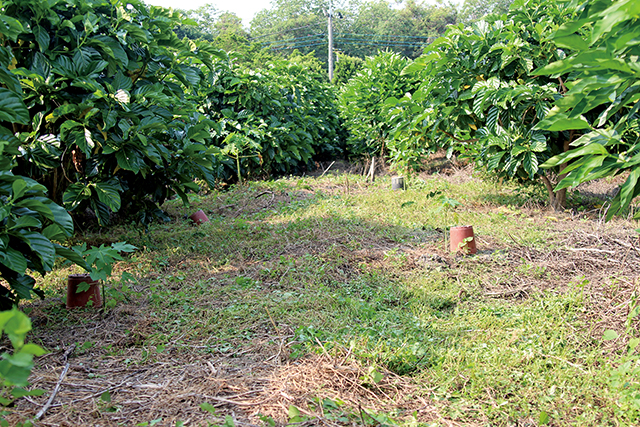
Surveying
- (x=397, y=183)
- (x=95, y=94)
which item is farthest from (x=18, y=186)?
(x=397, y=183)

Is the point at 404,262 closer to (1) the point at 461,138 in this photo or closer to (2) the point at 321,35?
(1) the point at 461,138

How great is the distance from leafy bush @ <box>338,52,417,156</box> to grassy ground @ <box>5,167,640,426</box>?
4.66 meters

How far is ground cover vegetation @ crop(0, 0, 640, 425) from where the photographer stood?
68.6 inches

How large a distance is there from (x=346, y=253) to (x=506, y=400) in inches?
80.4

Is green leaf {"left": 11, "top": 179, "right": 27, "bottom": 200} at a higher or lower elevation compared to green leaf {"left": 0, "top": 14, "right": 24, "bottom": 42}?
lower

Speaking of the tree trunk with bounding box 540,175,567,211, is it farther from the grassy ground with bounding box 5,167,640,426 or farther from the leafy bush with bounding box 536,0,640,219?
the leafy bush with bounding box 536,0,640,219

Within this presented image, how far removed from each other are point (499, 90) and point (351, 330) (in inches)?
120

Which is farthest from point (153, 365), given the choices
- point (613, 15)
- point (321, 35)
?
point (321, 35)

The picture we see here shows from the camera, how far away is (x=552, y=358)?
84.6 inches

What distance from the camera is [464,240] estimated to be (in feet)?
11.9

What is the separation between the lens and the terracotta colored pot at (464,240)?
363 cm

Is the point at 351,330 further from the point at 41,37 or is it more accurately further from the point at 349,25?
the point at 349,25

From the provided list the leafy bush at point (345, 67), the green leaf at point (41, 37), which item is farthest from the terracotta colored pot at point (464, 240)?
the leafy bush at point (345, 67)

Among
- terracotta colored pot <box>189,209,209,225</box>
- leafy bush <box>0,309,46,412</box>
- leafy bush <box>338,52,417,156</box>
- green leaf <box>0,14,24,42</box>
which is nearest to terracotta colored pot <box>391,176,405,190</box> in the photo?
leafy bush <box>338,52,417,156</box>
